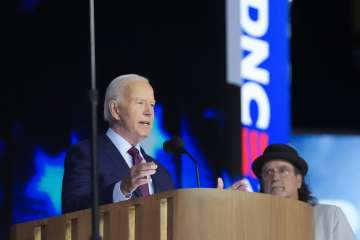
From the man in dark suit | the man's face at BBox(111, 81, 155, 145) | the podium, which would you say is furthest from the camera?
the man's face at BBox(111, 81, 155, 145)

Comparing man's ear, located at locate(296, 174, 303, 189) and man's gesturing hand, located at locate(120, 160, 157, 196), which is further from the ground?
man's ear, located at locate(296, 174, 303, 189)

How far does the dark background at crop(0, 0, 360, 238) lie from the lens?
7.62 metres

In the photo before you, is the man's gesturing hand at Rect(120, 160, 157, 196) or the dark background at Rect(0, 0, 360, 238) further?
the dark background at Rect(0, 0, 360, 238)

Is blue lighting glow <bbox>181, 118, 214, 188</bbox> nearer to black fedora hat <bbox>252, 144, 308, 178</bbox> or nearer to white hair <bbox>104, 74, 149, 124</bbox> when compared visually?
black fedora hat <bbox>252, 144, 308, 178</bbox>

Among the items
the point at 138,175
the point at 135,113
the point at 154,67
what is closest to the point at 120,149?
the point at 135,113

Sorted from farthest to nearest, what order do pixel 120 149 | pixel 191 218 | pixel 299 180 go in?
pixel 299 180 < pixel 120 149 < pixel 191 218

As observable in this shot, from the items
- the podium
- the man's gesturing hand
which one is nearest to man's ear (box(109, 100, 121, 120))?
the man's gesturing hand

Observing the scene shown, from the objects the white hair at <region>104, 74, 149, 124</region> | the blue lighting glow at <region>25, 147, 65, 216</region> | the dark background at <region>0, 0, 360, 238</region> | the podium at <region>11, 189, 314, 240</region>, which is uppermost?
the dark background at <region>0, 0, 360, 238</region>

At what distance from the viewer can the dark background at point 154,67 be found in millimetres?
7617

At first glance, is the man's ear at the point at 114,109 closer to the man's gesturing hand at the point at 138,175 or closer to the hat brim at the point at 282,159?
the man's gesturing hand at the point at 138,175

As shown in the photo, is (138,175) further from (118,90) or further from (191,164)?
(191,164)

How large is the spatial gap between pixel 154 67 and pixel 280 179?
8.34 feet

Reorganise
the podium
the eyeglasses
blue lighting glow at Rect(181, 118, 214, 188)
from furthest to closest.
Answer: blue lighting glow at Rect(181, 118, 214, 188) → the eyeglasses → the podium

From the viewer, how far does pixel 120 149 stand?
200 inches
